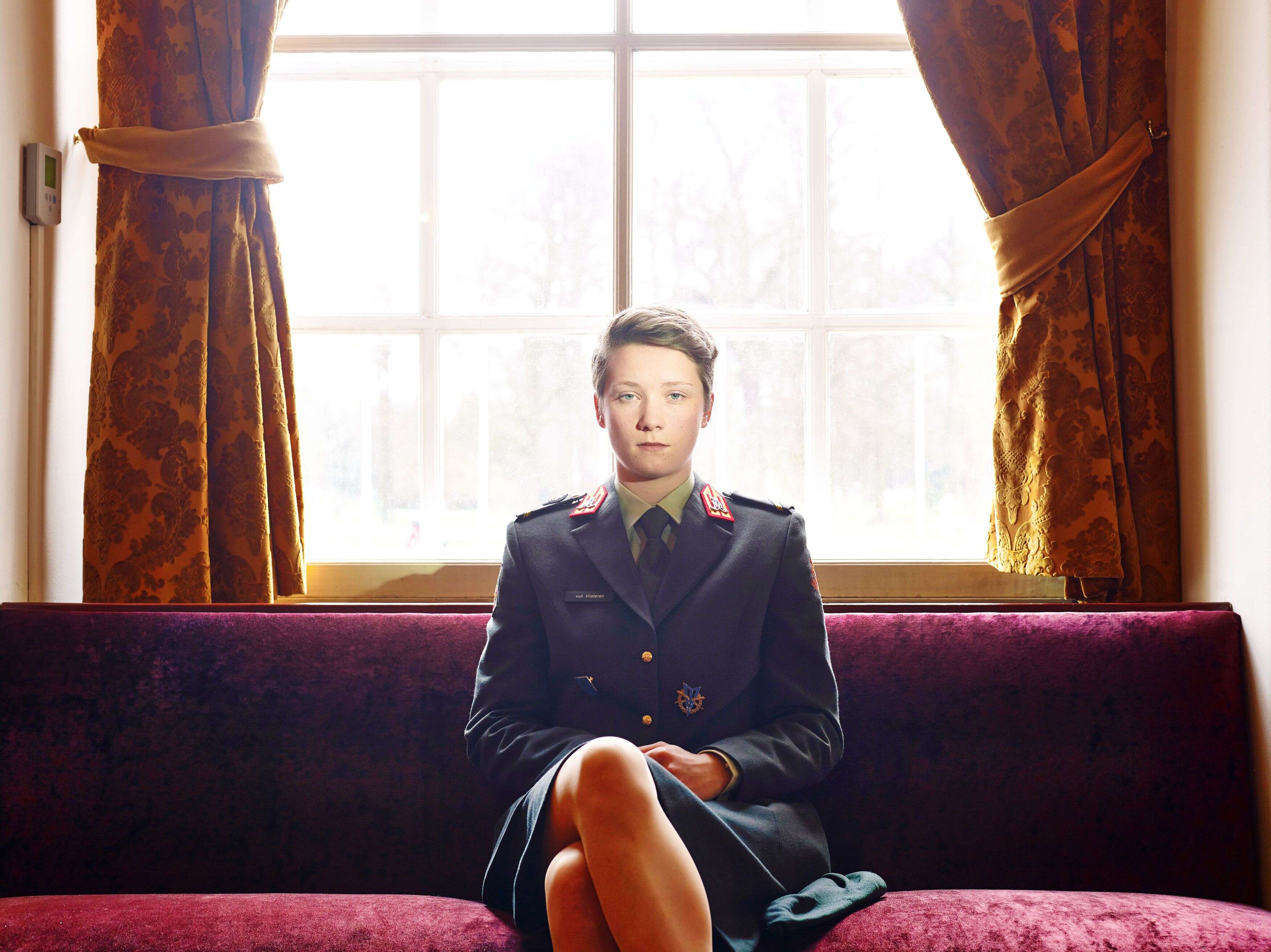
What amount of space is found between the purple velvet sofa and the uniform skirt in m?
0.24

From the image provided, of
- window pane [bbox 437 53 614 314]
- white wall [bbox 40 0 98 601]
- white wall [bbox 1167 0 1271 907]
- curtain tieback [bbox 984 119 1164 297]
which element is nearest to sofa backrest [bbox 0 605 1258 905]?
white wall [bbox 1167 0 1271 907]

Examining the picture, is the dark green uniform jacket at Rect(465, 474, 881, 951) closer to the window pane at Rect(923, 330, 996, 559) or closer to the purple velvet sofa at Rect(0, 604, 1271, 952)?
the purple velvet sofa at Rect(0, 604, 1271, 952)

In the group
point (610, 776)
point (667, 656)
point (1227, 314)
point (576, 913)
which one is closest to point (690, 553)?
point (667, 656)

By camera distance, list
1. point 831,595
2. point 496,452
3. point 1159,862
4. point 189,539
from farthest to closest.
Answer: point 496,452 → point 831,595 → point 189,539 → point 1159,862

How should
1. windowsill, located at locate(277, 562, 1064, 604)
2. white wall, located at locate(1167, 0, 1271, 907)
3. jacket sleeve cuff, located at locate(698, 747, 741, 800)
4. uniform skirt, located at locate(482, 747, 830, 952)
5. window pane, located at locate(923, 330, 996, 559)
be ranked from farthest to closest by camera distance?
window pane, located at locate(923, 330, 996, 559), windowsill, located at locate(277, 562, 1064, 604), white wall, located at locate(1167, 0, 1271, 907), jacket sleeve cuff, located at locate(698, 747, 741, 800), uniform skirt, located at locate(482, 747, 830, 952)

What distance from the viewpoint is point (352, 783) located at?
5.36ft

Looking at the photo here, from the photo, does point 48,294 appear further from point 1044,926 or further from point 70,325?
point 1044,926

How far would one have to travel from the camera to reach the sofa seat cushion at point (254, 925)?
4.24 feet

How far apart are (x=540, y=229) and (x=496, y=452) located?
0.60 meters

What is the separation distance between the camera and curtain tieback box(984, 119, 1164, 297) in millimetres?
1946

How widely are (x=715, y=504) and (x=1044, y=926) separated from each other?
0.81 metres

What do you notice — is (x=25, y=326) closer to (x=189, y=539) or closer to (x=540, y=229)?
(x=189, y=539)

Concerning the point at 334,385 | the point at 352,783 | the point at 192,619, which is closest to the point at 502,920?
the point at 352,783

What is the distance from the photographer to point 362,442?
7.72 feet
